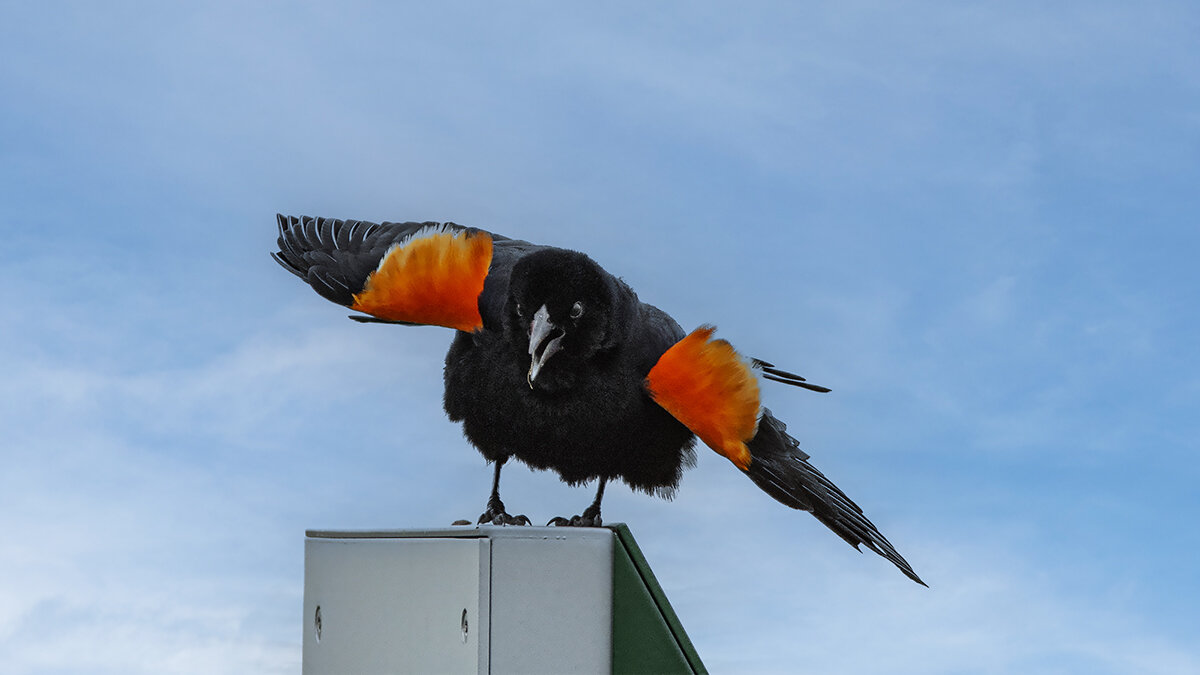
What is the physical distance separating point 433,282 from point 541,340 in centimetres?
46

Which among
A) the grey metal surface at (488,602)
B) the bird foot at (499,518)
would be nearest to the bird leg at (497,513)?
the bird foot at (499,518)

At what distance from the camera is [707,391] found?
3.04m

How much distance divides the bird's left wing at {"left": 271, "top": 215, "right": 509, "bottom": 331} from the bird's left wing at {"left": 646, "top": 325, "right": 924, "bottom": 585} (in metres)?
0.62

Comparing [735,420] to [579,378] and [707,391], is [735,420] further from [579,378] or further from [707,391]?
[579,378]

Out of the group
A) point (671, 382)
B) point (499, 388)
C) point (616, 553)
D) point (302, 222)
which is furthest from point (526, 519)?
point (302, 222)

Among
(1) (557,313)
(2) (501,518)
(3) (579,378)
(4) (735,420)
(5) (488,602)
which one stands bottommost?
(5) (488,602)

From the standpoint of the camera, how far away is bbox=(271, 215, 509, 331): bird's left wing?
3.21 metres

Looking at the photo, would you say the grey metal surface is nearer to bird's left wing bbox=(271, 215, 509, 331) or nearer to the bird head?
the bird head

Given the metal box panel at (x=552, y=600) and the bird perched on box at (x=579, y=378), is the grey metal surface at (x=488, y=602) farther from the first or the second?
the bird perched on box at (x=579, y=378)

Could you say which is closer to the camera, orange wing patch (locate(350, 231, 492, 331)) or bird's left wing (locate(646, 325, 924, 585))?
bird's left wing (locate(646, 325, 924, 585))

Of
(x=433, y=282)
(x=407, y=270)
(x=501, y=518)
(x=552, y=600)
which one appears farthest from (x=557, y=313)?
(x=552, y=600)

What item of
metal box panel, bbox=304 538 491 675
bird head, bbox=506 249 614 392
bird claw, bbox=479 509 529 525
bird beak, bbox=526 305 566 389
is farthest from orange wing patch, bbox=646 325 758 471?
metal box panel, bbox=304 538 491 675

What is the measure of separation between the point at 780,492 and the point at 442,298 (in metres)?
1.16

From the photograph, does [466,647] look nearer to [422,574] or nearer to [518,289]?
[422,574]
